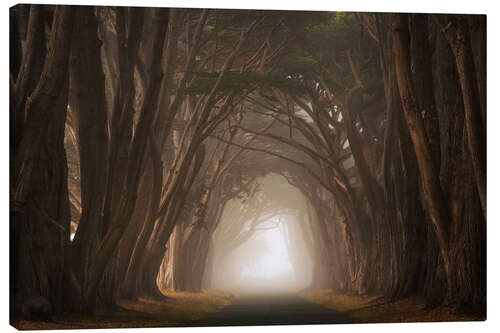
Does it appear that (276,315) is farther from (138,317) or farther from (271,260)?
(271,260)

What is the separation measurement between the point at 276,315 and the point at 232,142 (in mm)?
5463

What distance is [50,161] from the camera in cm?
902

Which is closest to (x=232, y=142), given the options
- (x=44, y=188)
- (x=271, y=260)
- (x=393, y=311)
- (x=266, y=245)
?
(x=393, y=311)

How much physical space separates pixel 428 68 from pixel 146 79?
3.94 m

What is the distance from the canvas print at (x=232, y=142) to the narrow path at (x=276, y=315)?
0.03 m

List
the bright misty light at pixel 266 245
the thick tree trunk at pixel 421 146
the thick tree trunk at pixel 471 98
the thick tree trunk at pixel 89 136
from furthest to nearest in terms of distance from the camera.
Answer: the bright misty light at pixel 266 245
the thick tree trunk at pixel 421 146
the thick tree trunk at pixel 89 136
the thick tree trunk at pixel 471 98

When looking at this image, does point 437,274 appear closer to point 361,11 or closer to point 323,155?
point 361,11

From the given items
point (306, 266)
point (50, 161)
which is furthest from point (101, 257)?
point (306, 266)

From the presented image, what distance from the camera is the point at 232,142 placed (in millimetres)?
14711

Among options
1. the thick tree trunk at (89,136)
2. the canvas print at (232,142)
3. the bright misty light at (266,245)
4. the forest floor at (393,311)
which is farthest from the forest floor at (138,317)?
the bright misty light at (266,245)

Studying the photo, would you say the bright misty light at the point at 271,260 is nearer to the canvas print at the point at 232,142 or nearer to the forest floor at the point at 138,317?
the canvas print at the point at 232,142

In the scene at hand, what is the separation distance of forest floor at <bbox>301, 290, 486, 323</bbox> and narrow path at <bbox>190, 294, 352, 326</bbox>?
0.22 m

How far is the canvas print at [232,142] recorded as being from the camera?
8.94 meters

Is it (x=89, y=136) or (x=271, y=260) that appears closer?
(x=89, y=136)
